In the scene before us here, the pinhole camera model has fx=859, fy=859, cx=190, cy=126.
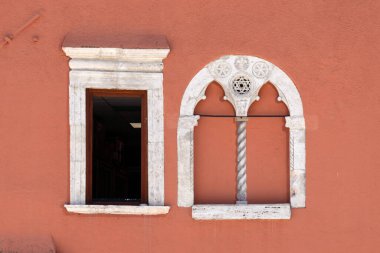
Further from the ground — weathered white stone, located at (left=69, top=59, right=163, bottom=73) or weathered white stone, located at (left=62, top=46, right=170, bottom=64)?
weathered white stone, located at (left=62, top=46, right=170, bottom=64)

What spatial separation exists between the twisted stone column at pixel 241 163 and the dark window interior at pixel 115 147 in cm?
241

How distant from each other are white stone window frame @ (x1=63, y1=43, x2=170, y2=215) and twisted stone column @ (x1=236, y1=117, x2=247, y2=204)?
2.39ft

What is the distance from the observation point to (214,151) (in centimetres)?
821

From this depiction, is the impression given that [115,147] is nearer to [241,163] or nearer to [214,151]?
[214,151]

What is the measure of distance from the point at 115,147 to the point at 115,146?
0.02 m

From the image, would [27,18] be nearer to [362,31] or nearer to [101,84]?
[101,84]

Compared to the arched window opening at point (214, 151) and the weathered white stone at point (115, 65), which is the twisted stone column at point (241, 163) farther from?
the weathered white stone at point (115, 65)

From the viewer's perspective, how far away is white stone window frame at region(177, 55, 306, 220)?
8039mm

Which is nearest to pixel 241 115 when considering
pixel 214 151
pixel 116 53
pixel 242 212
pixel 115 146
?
pixel 214 151

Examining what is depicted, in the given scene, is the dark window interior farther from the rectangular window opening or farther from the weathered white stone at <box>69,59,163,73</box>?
the weathered white stone at <box>69,59,163,73</box>

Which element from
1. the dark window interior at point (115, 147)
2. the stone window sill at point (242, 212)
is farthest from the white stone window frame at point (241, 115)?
the dark window interior at point (115, 147)

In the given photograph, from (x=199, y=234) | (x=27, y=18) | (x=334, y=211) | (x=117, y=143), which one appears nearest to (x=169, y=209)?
(x=199, y=234)

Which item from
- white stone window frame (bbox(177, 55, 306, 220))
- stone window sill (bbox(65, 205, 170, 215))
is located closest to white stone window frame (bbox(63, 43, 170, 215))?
stone window sill (bbox(65, 205, 170, 215))

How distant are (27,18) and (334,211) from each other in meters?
3.42
